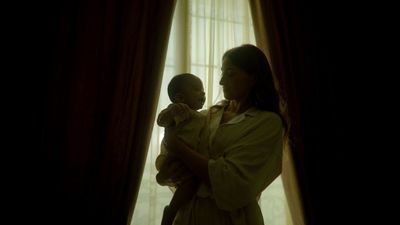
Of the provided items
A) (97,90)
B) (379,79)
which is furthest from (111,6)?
(379,79)

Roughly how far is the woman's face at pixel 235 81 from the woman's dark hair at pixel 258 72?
0.02 meters

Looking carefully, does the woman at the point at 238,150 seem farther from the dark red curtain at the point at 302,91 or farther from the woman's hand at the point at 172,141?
the dark red curtain at the point at 302,91

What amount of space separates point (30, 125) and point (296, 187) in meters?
1.36

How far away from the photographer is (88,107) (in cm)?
130

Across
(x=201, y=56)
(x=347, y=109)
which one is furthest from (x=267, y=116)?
(x=347, y=109)

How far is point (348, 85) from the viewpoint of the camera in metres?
1.91

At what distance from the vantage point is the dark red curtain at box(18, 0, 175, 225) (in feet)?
4.01

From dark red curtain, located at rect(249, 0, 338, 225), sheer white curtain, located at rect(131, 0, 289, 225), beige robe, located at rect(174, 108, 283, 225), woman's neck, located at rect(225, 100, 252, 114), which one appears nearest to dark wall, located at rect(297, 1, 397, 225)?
dark red curtain, located at rect(249, 0, 338, 225)

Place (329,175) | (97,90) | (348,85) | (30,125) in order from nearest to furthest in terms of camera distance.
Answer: (30,125)
(97,90)
(329,175)
(348,85)

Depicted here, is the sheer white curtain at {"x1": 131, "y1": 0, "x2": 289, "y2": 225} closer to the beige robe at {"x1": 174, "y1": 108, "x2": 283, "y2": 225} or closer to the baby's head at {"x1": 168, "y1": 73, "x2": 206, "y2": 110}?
the baby's head at {"x1": 168, "y1": 73, "x2": 206, "y2": 110}

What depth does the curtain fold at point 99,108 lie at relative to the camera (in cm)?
124

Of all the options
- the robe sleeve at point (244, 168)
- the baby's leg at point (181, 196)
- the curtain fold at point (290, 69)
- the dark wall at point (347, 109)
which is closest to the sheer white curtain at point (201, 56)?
the curtain fold at point (290, 69)

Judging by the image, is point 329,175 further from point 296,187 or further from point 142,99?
point 142,99

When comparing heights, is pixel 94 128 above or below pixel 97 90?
below
